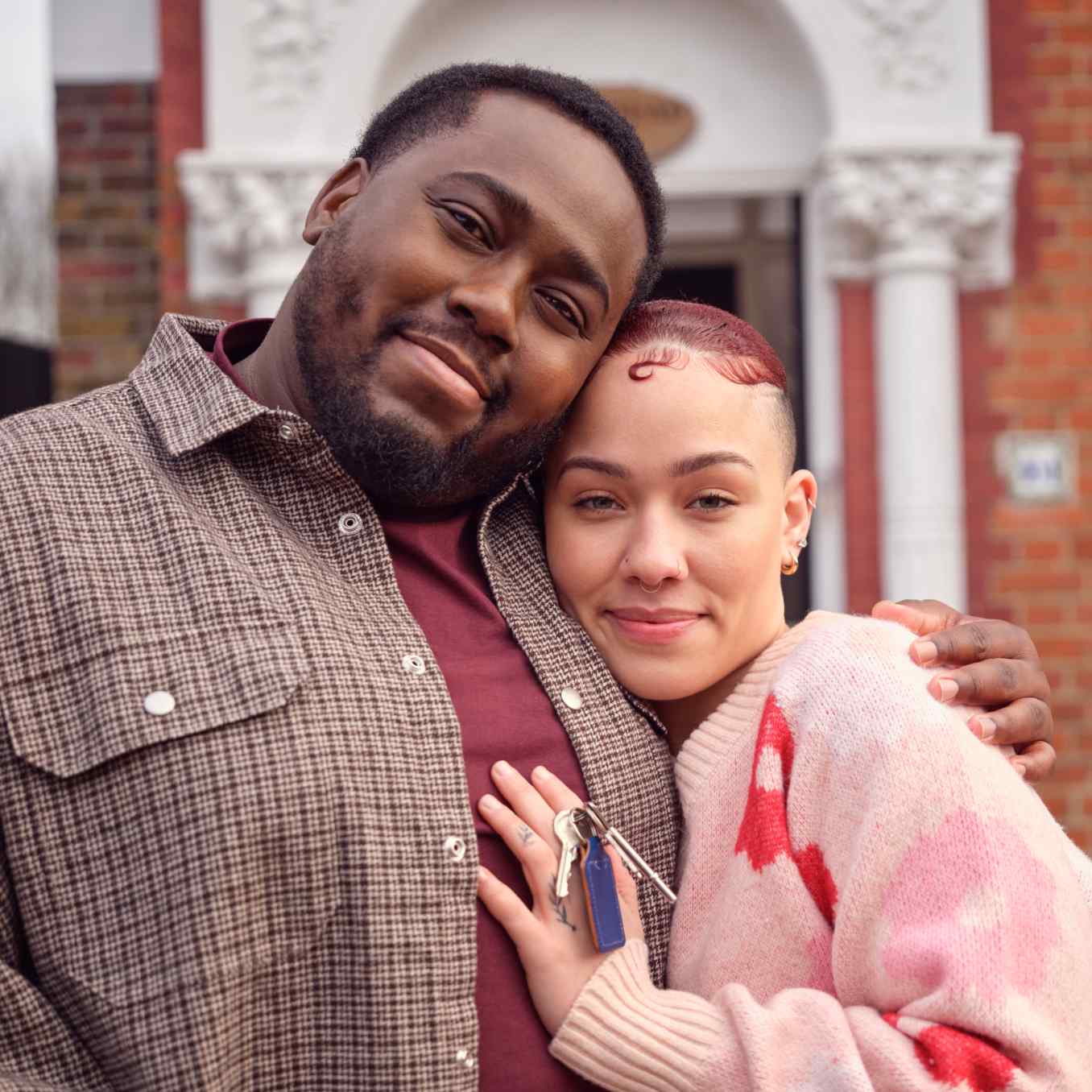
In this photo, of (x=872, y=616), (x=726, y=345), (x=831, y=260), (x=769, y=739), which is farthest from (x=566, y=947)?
(x=831, y=260)

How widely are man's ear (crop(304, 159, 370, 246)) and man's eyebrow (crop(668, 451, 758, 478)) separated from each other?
0.61 meters

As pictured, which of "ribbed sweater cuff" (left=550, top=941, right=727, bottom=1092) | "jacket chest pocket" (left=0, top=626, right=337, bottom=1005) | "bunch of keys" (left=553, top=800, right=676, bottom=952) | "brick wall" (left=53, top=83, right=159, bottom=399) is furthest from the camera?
"brick wall" (left=53, top=83, right=159, bottom=399)

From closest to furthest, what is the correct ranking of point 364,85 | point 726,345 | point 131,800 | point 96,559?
point 131,800 → point 96,559 → point 726,345 → point 364,85

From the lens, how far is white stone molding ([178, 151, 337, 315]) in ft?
16.7

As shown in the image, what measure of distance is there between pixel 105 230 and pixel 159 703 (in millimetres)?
4544

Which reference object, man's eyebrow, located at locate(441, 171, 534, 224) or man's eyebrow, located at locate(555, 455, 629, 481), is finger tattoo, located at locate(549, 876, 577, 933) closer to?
man's eyebrow, located at locate(555, 455, 629, 481)

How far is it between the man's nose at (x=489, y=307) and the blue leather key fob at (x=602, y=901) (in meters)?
0.67

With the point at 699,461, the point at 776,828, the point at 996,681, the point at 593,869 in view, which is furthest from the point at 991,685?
the point at 593,869

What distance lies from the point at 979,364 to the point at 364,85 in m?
2.46

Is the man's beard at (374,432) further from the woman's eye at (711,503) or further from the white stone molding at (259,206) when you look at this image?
the white stone molding at (259,206)

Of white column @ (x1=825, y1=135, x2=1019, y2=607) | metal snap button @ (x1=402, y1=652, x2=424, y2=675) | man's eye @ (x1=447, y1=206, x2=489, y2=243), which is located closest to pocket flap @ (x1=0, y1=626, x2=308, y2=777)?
metal snap button @ (x1=402, y1=652, x2=424, y2=675)

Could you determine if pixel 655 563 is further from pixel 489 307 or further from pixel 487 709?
pixel 489 307

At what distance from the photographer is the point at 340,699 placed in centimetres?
165

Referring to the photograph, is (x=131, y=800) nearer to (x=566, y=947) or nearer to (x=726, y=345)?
(x=566, y=947)
